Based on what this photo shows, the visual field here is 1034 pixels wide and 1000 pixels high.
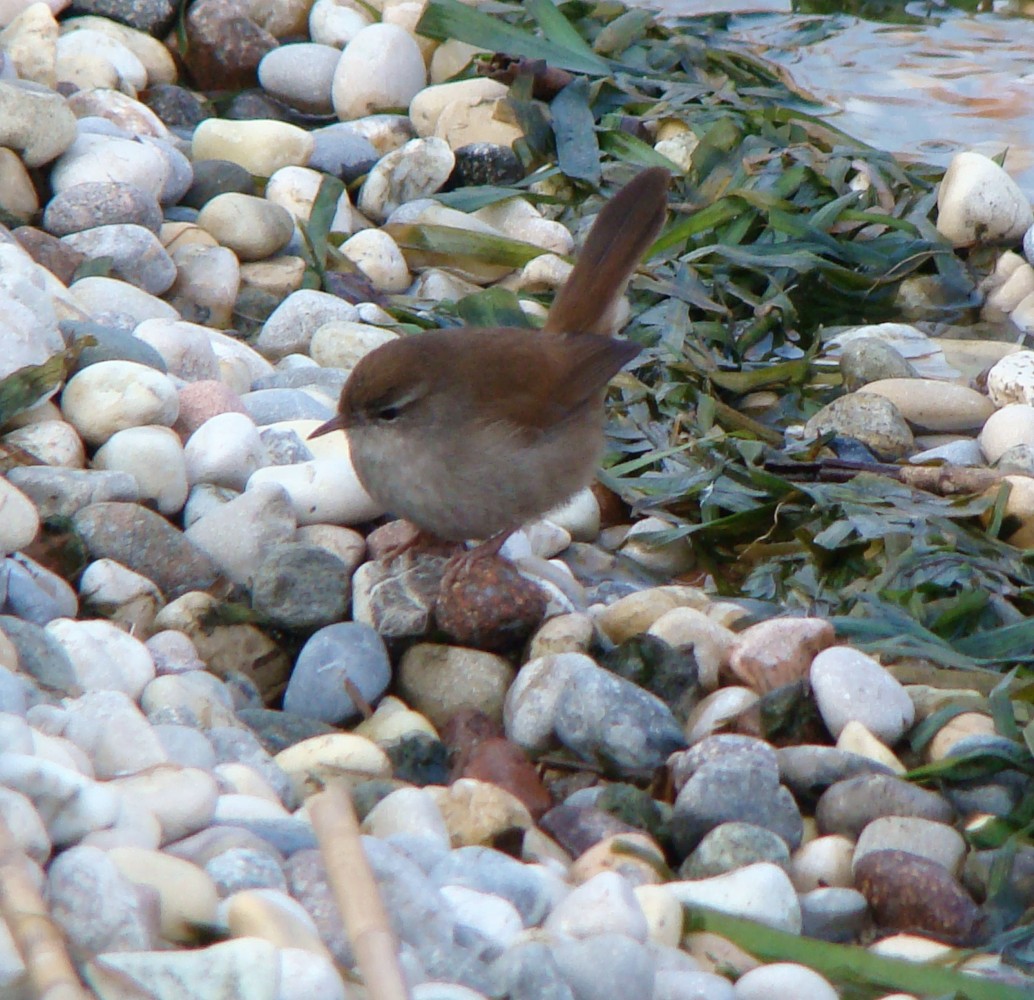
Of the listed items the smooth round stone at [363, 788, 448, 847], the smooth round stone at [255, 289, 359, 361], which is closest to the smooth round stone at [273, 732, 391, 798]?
the smooth round stone at [363, 788, 448, 847]

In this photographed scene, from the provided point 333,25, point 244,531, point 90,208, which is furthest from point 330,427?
point 333,25

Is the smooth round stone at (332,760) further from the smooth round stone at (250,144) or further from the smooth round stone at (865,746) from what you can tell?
the smooth round stone at (250,144)

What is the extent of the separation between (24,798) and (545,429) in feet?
8.02

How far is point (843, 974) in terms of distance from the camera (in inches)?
108

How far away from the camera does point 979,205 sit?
20.6 ft

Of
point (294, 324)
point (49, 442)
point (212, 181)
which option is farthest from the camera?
point (212, 181)

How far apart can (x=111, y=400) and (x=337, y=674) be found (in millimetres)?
1109

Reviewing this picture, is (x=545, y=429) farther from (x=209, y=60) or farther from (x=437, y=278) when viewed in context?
(x=209, y=60)

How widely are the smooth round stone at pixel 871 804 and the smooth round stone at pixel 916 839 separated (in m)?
0.06

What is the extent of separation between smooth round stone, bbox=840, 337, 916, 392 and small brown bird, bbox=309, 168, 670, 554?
1176 millimetres

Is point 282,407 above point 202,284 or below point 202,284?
below

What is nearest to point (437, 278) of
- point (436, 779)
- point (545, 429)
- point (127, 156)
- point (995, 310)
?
point (127, 156)

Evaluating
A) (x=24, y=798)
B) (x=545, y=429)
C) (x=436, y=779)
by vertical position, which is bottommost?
(x=436, y=779)

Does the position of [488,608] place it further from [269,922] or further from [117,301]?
[117,301]
